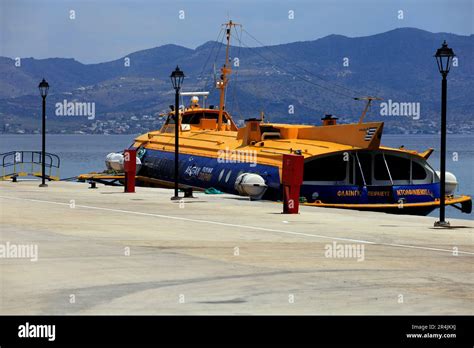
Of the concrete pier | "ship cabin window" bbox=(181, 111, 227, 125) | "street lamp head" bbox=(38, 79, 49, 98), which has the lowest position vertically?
the concrete pier

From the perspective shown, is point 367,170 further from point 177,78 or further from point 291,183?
point 291,183

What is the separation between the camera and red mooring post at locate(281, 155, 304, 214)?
28998mm

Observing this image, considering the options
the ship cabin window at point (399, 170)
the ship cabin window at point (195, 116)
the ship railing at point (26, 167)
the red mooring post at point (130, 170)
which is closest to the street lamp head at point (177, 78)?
the red mooring post at point (130, 170)

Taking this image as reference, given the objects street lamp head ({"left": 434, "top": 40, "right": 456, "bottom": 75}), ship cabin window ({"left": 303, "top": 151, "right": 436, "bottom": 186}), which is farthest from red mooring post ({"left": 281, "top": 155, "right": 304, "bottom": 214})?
ship cabin window ({"left": 303, "top": 151, "right": 436, "bottom": 186})

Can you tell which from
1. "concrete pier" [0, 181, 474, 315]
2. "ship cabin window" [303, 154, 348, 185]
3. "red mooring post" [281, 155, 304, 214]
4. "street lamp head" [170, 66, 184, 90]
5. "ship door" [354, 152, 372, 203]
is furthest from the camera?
"ship door" [354, 152, 372, 203]

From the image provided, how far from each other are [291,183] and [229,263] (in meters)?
12.2

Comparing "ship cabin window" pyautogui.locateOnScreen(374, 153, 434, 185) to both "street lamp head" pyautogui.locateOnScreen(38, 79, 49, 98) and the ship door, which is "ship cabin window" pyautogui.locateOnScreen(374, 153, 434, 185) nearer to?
the ship door

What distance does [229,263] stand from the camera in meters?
17.3

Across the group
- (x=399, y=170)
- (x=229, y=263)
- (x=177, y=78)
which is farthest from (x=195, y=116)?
(x=229, y=263)

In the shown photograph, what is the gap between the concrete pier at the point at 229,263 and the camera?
1340 centimetres

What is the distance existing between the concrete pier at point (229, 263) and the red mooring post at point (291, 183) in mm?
523

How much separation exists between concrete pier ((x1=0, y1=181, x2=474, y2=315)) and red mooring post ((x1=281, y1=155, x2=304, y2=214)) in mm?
523

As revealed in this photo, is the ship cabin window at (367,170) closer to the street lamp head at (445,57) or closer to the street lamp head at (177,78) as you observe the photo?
the street lamp head at (177,78)
